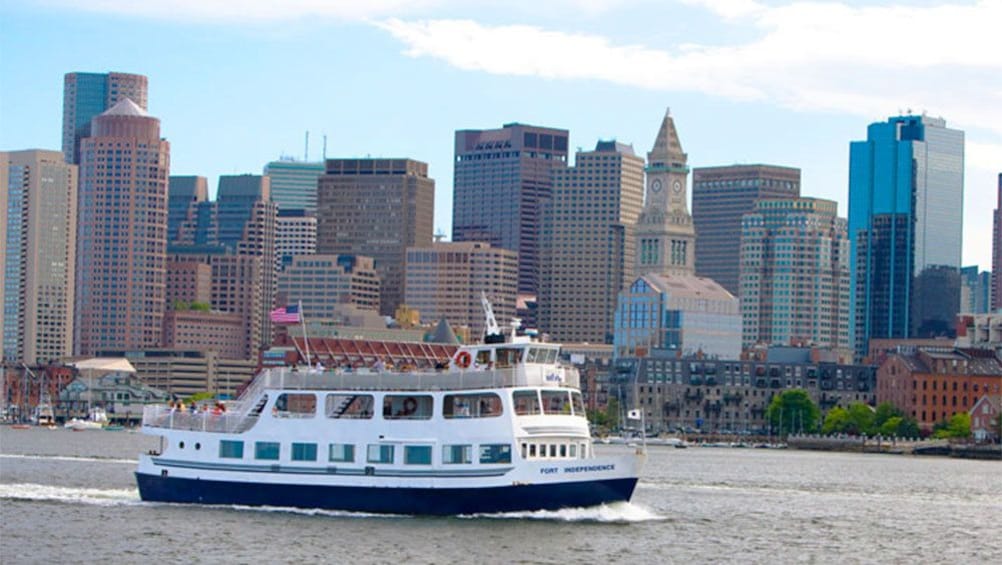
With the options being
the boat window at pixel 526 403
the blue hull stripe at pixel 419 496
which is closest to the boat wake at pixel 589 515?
the blue hull stripe at pixel 419 496

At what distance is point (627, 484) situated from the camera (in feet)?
255

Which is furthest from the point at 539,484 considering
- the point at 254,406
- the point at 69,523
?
the point at 69,523

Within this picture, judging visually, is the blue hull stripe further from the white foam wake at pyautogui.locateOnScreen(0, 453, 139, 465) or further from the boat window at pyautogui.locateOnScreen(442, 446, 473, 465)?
the white foam wake at pyautogui.locateOnScreen(0, 453, 139, 465)

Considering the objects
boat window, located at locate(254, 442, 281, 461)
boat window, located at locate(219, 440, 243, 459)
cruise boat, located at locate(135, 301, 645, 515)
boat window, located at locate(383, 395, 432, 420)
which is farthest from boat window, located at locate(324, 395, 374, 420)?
boat window, located at locate(219, 440, 243, 459)

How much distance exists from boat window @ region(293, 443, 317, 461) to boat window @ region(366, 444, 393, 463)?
92.6 inches

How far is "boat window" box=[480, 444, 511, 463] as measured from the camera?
75688 millimetres

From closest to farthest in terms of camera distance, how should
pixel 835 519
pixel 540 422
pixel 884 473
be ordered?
pixel 540 422, pixel 835 519, pixel 884 473

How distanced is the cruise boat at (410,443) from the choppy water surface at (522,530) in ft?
2.80

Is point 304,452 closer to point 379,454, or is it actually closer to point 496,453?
point 379,454

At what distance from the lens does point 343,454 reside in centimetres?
7800

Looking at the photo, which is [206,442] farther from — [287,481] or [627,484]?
[627,484]

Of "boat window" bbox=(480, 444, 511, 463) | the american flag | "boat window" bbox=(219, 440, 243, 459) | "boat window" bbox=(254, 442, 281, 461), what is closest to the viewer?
"boat window" bbox=(480, 444, 511, 463)

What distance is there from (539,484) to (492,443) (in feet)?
7.65

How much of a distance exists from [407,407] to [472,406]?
2702mm
